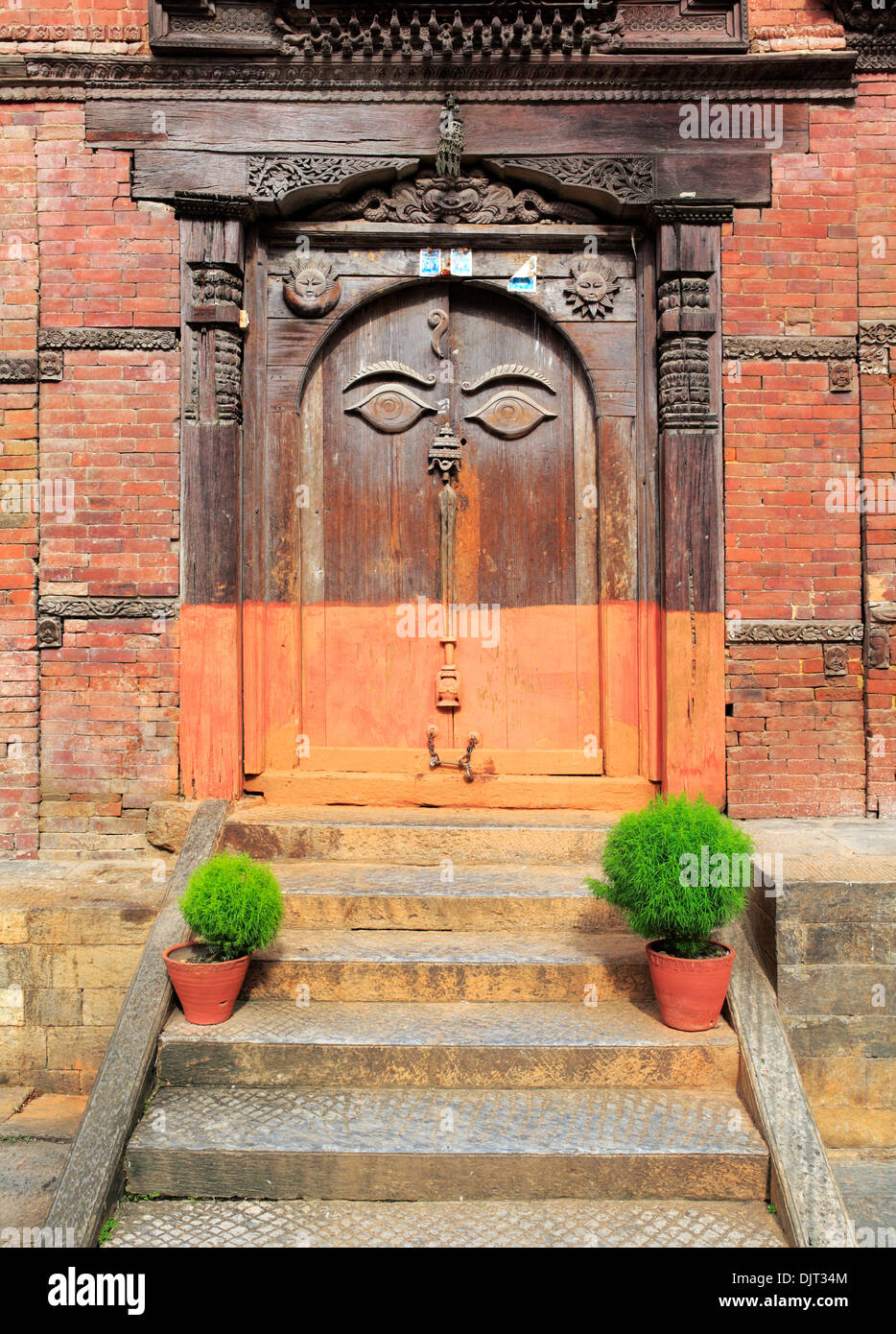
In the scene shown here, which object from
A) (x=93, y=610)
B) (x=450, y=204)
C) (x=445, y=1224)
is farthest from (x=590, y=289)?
(x=445, y=1224)

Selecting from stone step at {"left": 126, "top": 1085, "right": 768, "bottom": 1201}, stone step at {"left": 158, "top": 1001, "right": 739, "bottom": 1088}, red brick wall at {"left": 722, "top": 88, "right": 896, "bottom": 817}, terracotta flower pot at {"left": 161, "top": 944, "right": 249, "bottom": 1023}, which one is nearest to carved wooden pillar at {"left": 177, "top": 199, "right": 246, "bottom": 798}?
terracotta flower pot at {"left": 161, "top": 944, "right": 249, "bottom": 1023}

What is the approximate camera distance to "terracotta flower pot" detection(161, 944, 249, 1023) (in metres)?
3.75

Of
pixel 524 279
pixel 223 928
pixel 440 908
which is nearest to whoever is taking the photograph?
pixel 223 928

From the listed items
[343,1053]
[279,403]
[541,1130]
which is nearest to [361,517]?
[279,403]

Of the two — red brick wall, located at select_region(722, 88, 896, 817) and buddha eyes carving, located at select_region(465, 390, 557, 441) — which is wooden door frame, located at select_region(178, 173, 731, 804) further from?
buddha eyes carving, located at select_region(465, 390, 557, 441)

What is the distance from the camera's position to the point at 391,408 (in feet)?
18.1

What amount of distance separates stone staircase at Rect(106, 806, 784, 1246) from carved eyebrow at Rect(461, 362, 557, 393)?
2.77 m

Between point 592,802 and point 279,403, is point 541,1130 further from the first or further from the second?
point 279,403

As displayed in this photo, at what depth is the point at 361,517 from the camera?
5535mm

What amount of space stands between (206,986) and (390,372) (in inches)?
139

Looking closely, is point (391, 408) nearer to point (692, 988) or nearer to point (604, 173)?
point (604, 173)

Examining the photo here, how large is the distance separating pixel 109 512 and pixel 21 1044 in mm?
2757

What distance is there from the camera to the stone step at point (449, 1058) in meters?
3.65

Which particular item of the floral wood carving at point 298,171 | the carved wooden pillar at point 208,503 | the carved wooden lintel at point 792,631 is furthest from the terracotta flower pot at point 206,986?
the floral wood carving at point 298,171
